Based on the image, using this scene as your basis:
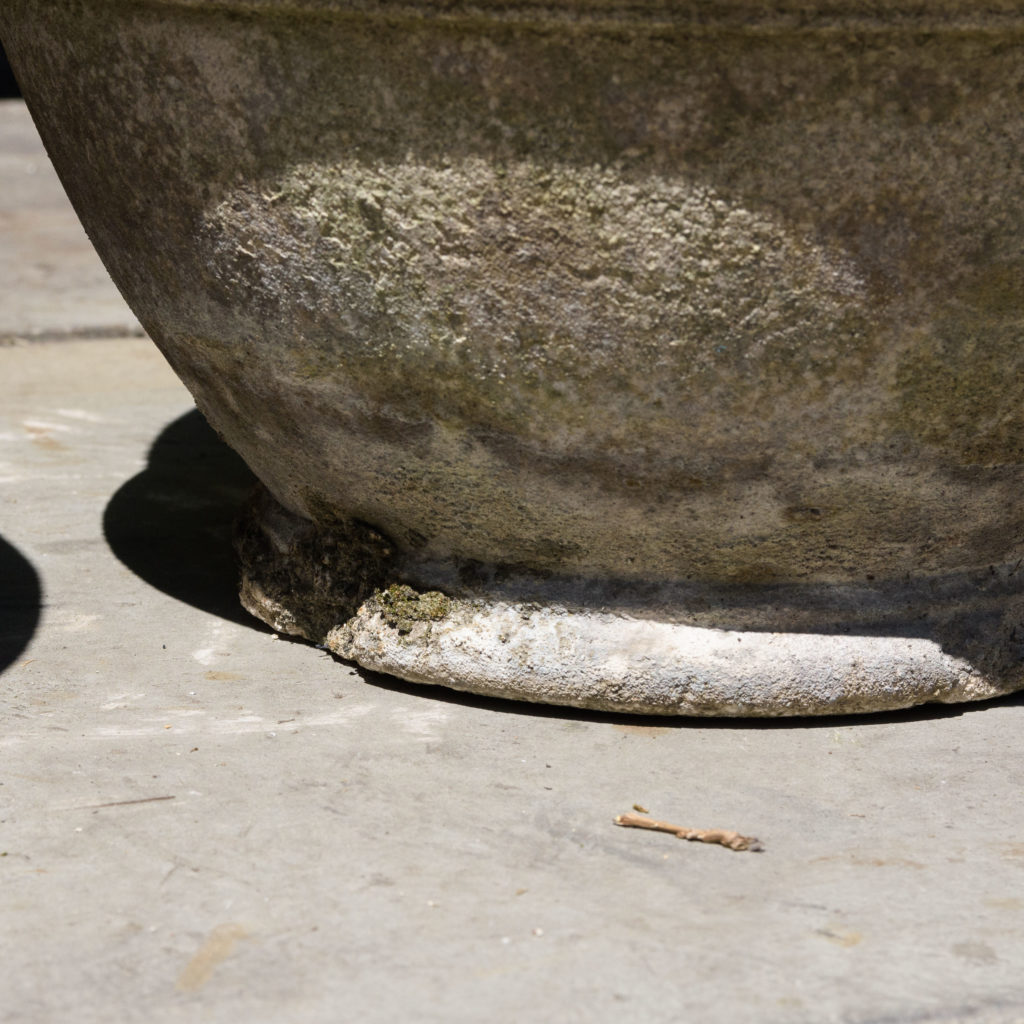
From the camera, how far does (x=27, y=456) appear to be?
130 inches

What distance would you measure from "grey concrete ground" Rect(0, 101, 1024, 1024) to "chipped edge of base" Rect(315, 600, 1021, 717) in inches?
1.6

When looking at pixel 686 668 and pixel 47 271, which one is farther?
pixel 47 271

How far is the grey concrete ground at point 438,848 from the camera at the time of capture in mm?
1519

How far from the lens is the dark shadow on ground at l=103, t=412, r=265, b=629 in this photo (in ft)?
8.59

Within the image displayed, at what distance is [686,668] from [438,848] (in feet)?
1.54

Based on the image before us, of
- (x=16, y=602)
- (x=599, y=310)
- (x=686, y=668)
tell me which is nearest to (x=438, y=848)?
(x=686, y=668)

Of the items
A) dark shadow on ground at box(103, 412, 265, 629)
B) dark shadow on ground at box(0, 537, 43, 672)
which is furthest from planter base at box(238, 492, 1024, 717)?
dark shadow on ground at box(0, 537, 43, 672)

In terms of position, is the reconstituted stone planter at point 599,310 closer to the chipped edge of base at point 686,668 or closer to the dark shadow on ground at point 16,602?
the chipped edge of base at point 686,668

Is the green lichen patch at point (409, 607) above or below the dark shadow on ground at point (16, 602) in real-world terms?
above

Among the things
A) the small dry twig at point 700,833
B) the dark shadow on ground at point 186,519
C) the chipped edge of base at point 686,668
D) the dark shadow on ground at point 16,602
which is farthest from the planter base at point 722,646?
the dark shadow on ground at point 16,602

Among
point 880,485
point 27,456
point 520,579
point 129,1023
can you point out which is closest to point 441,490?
point 520,579

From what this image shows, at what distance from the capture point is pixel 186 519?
2965 millimetres

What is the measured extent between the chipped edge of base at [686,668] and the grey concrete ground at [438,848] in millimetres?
40

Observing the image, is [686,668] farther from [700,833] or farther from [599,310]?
[599,310]
